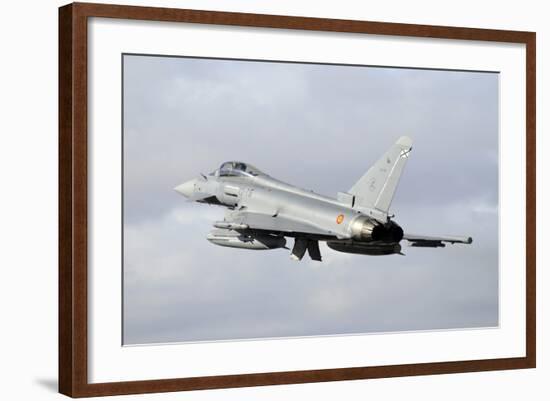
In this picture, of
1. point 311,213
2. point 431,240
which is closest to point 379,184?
point 311,213

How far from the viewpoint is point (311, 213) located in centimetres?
1362

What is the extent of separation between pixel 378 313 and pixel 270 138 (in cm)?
219

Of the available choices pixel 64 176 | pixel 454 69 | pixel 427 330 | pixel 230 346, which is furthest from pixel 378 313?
pixel 64 176

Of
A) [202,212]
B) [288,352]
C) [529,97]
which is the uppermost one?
[529,97]

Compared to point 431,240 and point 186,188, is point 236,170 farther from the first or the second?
point 431,240

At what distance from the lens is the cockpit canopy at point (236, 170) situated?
13.4 meters

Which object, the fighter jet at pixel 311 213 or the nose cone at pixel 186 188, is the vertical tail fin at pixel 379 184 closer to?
the fighter jet at pixel 311 213

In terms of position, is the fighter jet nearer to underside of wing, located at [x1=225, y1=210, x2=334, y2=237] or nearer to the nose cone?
underside of wing, located at [x1=225, y1=210, x2=334, y2=237]

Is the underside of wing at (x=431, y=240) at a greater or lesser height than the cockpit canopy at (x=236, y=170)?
lesser

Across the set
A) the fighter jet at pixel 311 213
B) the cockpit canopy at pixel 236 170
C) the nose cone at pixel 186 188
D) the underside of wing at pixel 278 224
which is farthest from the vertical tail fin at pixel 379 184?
the nose cone at pixel 186 188

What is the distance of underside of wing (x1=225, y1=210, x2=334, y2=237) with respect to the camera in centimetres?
1354

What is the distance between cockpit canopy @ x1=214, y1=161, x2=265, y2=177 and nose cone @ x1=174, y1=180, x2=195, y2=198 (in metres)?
0.29

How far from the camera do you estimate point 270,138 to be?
13.4 metres

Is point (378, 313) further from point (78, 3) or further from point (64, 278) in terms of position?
point (78, 3)
